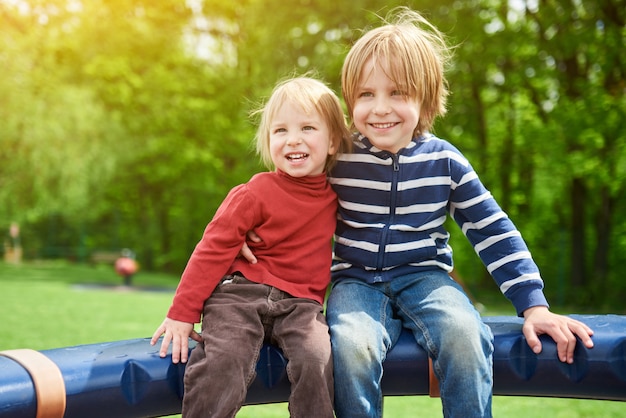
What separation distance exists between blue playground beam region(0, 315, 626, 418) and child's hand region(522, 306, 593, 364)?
0.10ft

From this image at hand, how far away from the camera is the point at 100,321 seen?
888 cm

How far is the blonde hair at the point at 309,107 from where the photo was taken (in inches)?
97.7

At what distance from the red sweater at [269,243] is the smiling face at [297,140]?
59mm

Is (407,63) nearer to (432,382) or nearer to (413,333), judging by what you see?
(413,333)

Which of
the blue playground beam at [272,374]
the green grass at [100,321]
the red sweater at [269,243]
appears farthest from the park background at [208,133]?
the red sweater at [269,243]

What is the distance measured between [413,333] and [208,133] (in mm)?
21339

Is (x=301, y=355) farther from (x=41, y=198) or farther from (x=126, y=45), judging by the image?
(x=126, y=45)

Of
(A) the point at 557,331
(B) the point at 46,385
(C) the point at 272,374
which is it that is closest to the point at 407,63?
(A) the point at 557,331

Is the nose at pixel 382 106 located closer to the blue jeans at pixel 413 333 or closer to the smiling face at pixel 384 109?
the smiling face at pixel 384 109

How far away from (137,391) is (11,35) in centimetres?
1942

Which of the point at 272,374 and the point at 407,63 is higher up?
the point at 407,63

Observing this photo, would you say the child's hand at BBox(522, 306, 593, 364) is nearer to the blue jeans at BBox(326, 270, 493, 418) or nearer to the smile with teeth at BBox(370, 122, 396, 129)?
the blue jeans at BBox(326, 270, 493, 418)

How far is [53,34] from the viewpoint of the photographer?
961 inches

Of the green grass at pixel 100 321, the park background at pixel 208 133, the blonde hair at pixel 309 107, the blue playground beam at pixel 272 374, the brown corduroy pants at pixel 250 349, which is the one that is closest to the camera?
the brown corduroy pants at pixel 250 349
